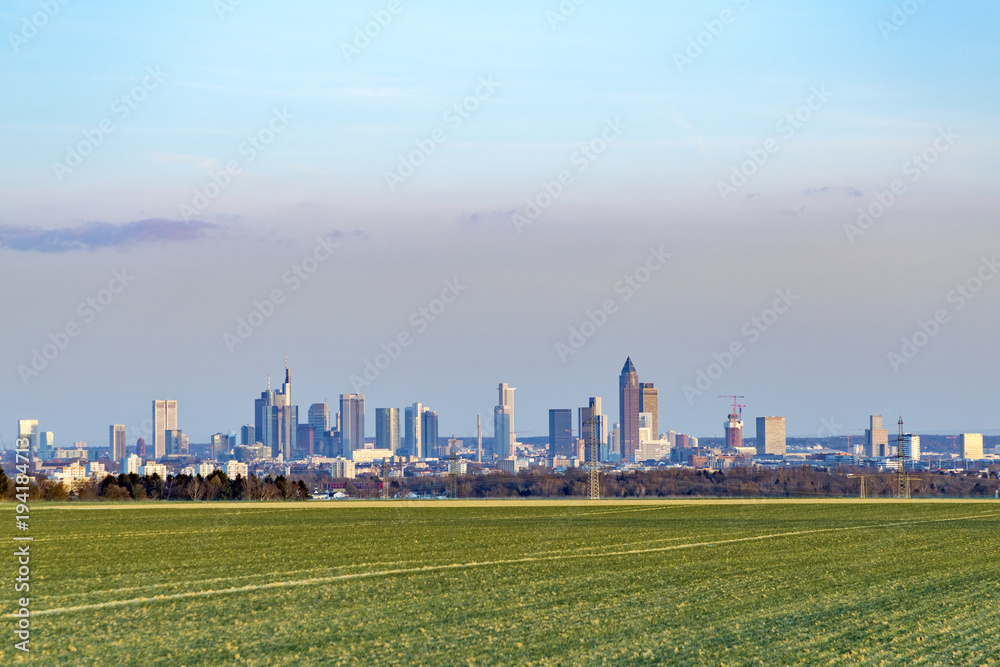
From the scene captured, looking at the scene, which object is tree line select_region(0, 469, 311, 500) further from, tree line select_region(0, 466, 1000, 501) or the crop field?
the crop field

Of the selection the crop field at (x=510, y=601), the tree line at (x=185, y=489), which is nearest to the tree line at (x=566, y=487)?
the tree line at (x=185, y=489)

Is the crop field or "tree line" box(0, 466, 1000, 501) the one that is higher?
the crop field

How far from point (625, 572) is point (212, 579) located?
9.41 metres

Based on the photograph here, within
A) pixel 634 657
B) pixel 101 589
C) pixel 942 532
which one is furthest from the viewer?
pixel 942 532

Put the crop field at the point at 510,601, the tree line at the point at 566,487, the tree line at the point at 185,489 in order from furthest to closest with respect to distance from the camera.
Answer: the tree line at the point at 566,487, the tree line at the point at 185,489, the crop field at the point at 510,601

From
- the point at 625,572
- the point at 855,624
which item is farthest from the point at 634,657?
the point at 625,572

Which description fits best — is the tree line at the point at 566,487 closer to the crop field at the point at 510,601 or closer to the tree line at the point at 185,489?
the tree line at the point at 185,489

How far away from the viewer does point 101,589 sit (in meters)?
22.7

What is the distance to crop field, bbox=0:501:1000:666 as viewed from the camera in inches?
615

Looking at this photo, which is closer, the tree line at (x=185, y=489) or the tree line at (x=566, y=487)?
the tree line at (x=185, y=489)

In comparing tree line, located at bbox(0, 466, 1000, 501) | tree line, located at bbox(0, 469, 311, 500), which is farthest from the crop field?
tree line, located at bbox(0, 466, 1000, 501)

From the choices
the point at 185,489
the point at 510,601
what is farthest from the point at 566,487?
the point at 510,601

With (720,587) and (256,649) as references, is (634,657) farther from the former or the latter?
(720,587)

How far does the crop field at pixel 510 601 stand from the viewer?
51.2 ft
